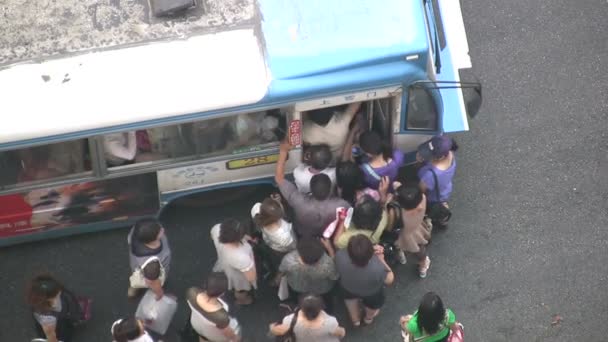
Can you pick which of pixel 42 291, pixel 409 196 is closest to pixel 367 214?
pixel 409 196

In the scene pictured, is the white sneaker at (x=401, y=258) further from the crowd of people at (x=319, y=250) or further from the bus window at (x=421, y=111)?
the bus window at (x=421, y=111)

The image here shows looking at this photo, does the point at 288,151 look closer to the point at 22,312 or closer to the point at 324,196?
the point at 324,196


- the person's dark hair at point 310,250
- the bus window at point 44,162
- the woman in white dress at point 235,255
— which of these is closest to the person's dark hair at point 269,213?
the woman in white dress at point 235,255

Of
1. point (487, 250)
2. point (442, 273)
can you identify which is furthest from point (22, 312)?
point (487, 250)

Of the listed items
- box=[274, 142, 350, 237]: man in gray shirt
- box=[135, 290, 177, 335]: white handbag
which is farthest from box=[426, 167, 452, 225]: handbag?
box=[135, 290, 177, 335]: white handbag

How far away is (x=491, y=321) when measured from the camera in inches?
271

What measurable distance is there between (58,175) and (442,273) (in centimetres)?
332

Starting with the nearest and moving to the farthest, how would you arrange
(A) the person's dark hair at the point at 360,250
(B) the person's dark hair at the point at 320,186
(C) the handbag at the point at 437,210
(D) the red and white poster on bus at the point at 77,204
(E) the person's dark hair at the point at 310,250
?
(A) the person's dark hair at the point at 360,250, (E) the person's dark hair at the point at 310,250, (B) the person's dark hair at the point at 320,186, (D) the red and white poster on bus at the point at 77,204, (C) the handbag at the point at 437,210

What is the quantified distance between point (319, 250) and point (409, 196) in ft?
2.77

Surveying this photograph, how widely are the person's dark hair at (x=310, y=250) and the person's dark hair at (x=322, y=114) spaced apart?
1.03 metres

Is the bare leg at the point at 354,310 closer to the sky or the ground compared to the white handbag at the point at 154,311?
closer to the ground

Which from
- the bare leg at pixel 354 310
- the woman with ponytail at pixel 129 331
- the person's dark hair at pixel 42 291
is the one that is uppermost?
the person's dark hair at pixel 42 291

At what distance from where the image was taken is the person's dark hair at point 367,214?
6.07m

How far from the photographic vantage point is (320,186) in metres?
6.16
